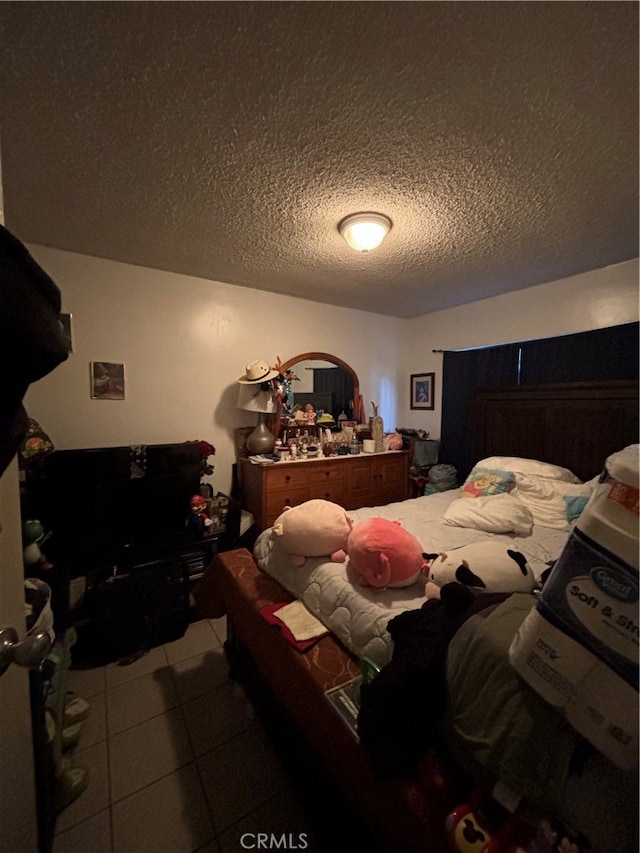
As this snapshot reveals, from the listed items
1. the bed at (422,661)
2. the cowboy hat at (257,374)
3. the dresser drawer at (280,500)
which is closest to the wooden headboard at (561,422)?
the bed at (422,661)

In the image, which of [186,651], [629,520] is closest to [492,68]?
[629,520]

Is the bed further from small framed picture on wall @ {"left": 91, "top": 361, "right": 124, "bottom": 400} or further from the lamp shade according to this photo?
small framed picture on wall @ {"left": 91, "top": 361, "right": 124, "bottom": 400}

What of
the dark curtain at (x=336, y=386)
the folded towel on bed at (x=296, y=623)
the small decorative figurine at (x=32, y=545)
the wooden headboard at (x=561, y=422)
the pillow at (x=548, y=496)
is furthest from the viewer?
the dark curtain at (x=336, y=386)

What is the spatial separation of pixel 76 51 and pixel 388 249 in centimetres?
161

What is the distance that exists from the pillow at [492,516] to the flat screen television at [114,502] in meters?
1.78

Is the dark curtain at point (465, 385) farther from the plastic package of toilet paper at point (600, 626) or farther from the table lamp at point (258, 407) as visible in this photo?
the plastic package of toilet paper at point (600, 626)

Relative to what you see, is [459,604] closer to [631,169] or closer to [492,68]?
[492,68]

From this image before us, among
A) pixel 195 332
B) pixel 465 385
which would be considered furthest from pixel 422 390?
pixel 195 332

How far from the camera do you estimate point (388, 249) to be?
2061 mm

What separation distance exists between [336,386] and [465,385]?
125 centimetres

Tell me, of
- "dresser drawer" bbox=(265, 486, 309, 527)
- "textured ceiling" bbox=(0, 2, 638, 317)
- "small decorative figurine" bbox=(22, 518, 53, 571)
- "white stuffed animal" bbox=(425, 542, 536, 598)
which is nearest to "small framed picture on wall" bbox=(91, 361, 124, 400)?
"textured ceiling" bbox=(0, 2, 638, 317)

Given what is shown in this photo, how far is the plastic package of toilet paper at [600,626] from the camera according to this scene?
52cm

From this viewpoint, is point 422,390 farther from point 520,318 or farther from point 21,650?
point 21,650

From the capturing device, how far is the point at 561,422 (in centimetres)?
245
